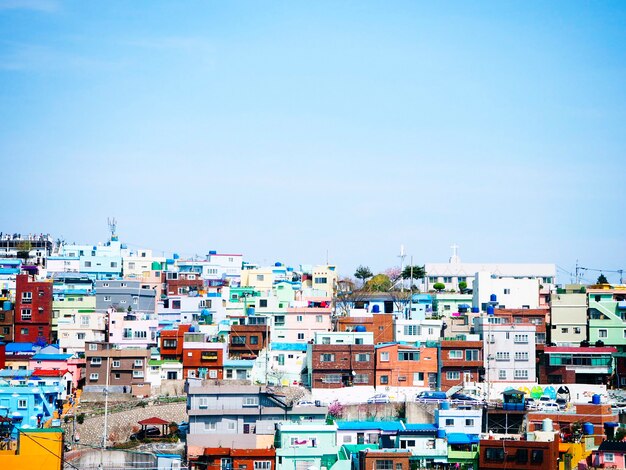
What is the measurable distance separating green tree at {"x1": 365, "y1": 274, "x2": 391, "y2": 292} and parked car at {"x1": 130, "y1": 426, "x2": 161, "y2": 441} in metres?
32.2

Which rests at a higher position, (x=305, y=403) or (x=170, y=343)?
(x=170, y=343)

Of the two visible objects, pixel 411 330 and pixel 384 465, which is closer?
pixel 384 465

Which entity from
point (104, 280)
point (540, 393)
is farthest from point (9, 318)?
point (540, 393)

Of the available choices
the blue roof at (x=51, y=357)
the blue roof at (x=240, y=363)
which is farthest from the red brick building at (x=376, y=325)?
the blue roof at (x=51, y=357)

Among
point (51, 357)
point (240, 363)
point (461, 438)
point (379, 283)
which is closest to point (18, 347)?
point (51, 357)

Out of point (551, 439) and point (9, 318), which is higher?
point (9, 318)

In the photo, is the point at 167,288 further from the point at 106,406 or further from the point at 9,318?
the point at 106,406

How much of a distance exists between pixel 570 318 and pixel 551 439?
1768 centimetres

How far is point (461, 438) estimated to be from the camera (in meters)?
44.2

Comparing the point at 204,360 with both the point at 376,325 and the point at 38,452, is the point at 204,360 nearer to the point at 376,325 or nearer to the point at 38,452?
the point at 376,325

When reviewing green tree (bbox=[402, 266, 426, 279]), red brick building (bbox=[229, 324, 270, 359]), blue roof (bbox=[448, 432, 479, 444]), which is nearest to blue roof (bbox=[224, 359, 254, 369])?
red brick building (bbox=[229, 324, 270, 359])

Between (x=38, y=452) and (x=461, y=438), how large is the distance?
14682mm

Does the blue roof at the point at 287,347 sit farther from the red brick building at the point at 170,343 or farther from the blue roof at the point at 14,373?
the blue roof at the point at 14,373

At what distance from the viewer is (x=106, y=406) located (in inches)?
1880
